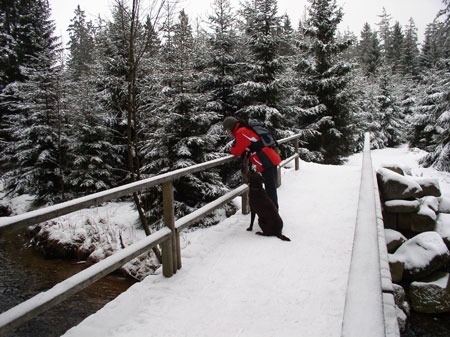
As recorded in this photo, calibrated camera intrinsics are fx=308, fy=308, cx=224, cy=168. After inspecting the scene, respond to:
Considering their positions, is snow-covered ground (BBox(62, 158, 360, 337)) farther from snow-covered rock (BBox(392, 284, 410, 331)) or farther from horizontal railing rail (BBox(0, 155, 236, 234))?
snow-covered rock (BBox(392, 284, 410, 331))

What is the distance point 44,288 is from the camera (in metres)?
8.48

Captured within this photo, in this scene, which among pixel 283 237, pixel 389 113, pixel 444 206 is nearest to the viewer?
pixel 283 237

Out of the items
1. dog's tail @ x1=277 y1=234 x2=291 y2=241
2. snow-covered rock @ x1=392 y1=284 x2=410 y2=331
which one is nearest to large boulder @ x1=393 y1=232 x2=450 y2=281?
snow-covered rock @ x1=392 y1=284 x2=410 y2=331

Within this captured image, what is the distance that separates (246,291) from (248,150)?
240cm

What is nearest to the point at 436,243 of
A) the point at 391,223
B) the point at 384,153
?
the point at 391,223

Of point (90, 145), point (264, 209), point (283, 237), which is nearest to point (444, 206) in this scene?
point (283, 237)

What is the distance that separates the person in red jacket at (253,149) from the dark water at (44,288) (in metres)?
5.26

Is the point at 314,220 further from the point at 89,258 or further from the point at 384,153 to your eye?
the point at 384,153

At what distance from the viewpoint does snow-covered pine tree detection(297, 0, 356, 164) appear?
15.9 meters

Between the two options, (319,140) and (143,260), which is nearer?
(143,260)

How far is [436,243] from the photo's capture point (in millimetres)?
6918

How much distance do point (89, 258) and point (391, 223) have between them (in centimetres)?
902

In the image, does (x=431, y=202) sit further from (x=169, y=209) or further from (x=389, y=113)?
(x=389, y=113)

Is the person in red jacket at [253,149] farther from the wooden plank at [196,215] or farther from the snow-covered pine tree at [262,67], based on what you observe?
the snow-covered pine tree at [262,67]
